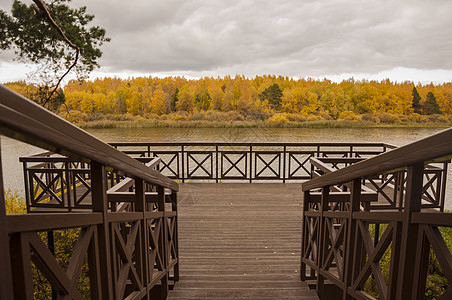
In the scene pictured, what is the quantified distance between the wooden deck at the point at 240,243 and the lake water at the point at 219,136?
3151 millimetres

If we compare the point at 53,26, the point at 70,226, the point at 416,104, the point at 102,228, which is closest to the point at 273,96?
the point at 416,104

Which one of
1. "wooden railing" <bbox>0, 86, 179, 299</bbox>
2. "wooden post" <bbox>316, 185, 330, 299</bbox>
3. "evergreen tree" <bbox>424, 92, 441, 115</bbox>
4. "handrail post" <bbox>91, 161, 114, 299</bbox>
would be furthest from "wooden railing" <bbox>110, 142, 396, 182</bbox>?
"evergreen tree" <bbox>424, 92, 441, 115</bbox>

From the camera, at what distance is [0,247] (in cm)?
59

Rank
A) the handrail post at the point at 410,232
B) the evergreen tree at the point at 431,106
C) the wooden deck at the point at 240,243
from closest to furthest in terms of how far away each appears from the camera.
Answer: the handrail post at the point at 410,232 < the wooden deck at the point at 240,243 < the evergreen tree at the point at 431,106

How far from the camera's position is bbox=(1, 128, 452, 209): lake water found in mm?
10863

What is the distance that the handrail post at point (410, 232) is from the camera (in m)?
1.03

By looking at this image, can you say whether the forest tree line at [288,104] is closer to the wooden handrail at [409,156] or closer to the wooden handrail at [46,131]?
the wooden handrail at [409,156]

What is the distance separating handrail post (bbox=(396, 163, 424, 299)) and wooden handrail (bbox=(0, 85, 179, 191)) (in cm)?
110

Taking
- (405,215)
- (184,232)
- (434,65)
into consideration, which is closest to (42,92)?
(184,232)

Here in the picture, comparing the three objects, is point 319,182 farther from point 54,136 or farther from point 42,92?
point 42,92

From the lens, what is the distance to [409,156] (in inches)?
40.7

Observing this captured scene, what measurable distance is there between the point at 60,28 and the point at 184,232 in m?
4.49

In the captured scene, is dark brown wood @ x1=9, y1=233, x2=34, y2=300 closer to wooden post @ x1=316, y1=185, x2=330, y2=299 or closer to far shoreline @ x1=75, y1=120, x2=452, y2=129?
wooden post @ x1=316, y1=185, x2=330, y2=299

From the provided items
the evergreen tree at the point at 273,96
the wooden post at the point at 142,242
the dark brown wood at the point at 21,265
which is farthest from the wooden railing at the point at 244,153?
the evergreen tree at the point at 273,96
